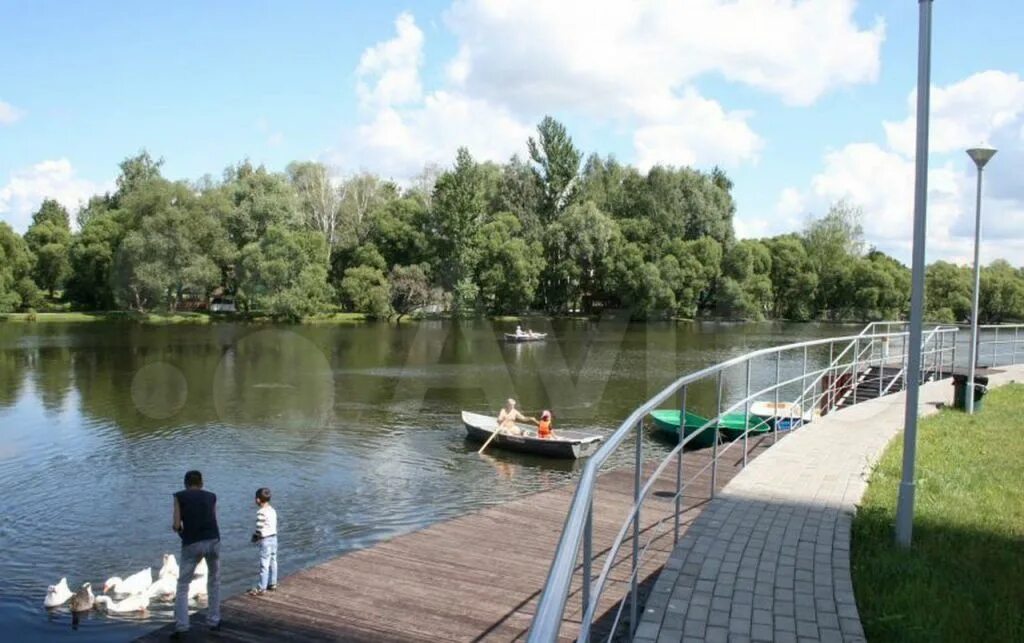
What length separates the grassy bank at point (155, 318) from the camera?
67.5 meters

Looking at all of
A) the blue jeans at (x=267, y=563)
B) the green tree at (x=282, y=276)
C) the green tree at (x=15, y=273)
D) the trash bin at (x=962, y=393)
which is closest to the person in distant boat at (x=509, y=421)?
the trash bin at (x=962, y=393)

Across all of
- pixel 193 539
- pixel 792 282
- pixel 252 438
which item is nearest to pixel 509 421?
pixel 252 438

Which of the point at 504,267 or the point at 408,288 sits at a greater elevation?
the point at 504,267

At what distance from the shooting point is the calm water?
1389 centimetres

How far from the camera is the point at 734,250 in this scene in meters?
78.9

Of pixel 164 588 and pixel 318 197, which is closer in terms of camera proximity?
pixel 164 588

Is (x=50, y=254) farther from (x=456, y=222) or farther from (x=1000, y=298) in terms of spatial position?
(x=1000, y=298)

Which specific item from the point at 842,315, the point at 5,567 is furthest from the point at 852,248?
the point at 5,567

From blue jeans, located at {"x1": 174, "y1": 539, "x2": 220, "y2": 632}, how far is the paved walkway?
461cm

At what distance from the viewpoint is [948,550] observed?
20.0ft

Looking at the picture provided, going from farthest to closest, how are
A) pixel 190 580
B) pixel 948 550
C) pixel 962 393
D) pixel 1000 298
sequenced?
pixel 1000 298, pixel 962 393, pixel 190 580, pixel 948 550

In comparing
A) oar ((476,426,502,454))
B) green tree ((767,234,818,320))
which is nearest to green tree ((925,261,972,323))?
green tree ((767,234,818,320))

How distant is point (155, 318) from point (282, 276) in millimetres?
11316

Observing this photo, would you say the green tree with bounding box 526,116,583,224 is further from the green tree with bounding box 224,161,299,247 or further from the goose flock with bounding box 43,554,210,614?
the goose flock with bounding box 43,554,210,614
